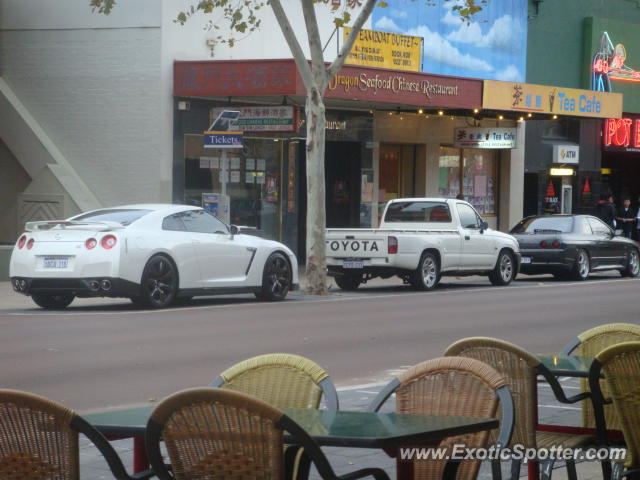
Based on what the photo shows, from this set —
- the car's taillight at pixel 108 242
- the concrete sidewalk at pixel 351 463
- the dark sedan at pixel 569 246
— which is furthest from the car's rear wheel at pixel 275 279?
the concrete sidewalk at pixel 351 463

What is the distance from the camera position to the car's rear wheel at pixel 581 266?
1088 inches

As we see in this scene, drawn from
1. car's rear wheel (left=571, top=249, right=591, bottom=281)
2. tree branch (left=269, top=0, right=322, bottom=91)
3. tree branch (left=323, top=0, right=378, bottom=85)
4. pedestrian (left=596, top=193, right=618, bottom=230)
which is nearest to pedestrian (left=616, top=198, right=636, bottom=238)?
pedestrian (left=596, top=193, right=618, bottom=230)

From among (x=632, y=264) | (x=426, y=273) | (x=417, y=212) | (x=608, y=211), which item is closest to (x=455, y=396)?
(x=426, y=273)

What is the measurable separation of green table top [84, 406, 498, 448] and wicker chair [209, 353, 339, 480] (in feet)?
1.25

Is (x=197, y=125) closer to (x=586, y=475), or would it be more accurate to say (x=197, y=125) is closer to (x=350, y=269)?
(x=350, y=269)

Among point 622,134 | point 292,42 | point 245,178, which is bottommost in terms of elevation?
point 245,178

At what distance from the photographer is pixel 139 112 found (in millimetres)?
26297

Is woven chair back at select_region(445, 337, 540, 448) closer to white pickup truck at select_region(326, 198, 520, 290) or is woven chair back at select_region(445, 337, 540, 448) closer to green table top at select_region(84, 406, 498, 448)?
green table top at select_region(84, 406, 498, 448)

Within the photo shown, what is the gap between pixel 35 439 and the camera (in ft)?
14.2

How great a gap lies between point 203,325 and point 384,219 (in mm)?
9854

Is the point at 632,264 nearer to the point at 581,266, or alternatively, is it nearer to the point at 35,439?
the point at 581,266

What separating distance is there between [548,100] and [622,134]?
9.90m

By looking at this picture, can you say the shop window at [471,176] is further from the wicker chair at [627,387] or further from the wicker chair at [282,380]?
the wicker chair at [282,380]

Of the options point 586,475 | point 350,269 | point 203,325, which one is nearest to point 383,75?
point 350,269
